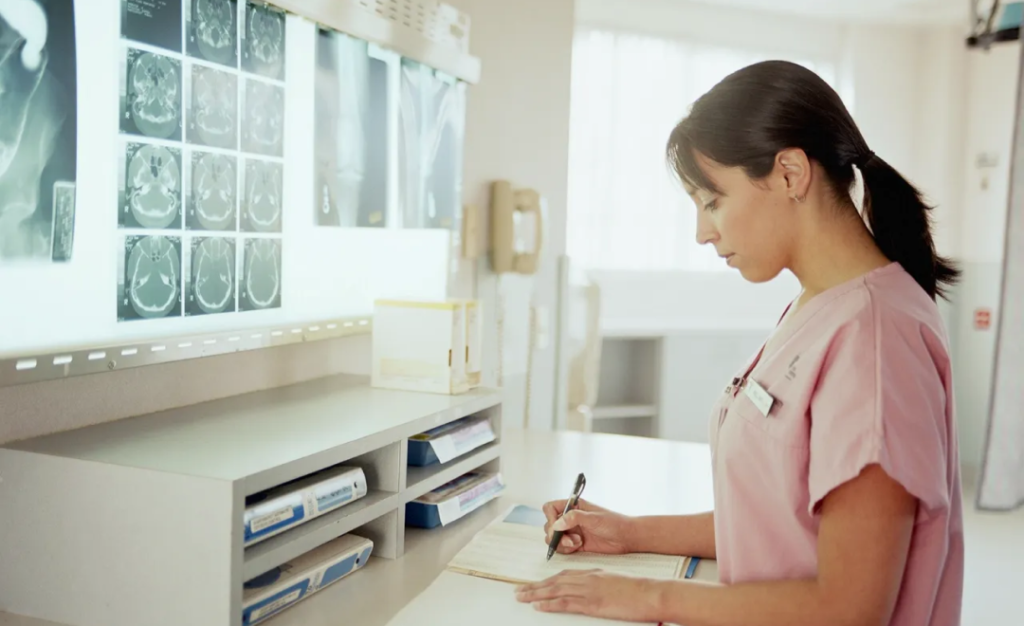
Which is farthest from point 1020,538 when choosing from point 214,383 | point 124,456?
point 124,456

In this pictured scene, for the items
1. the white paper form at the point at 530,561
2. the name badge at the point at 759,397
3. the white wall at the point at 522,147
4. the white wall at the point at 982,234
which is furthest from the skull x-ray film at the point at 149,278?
the white wall at the point at 982,234

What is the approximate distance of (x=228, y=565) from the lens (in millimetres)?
968

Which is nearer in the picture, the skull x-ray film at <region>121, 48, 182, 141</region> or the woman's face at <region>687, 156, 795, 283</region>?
the woman's face at <region>687, 156, 795, 283</region>

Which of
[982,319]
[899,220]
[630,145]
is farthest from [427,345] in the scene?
[982,319]

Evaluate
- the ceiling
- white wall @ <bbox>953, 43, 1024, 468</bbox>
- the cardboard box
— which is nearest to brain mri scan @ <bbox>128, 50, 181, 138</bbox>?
the cardboard box

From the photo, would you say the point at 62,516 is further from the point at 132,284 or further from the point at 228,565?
the point at 132,284

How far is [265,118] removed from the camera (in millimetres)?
1536

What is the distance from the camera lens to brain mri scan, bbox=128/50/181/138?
49.3 inches

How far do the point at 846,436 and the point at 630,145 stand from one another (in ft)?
14.7

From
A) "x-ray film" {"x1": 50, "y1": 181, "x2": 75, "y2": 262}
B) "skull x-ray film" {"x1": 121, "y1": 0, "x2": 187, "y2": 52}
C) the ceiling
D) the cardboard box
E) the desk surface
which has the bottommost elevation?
the desk surface

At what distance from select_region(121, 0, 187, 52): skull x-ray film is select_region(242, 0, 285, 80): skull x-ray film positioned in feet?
0.51

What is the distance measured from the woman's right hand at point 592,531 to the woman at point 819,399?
0.57 feet

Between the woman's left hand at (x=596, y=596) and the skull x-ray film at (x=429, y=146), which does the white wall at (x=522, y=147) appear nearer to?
the skull x-ray film at (x=429, y=146)

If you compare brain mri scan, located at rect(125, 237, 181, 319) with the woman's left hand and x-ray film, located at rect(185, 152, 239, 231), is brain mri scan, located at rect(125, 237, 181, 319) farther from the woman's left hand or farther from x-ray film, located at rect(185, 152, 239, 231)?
the woman's left hand
